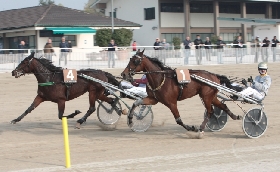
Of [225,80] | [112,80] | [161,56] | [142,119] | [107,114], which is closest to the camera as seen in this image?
[225,80]

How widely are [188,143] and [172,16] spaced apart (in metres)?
34.2

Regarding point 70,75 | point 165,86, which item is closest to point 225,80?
point 165,86

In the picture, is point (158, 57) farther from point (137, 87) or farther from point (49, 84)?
point (49, 84)

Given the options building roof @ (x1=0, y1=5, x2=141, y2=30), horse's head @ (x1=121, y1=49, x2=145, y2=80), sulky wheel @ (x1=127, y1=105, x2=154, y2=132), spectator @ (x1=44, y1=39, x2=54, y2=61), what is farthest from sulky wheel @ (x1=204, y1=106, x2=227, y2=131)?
building roof @ (x1=0, y1=5, x2=141, y2=30)

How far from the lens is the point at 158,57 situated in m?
24.1

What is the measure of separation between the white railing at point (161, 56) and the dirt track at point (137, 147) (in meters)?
6.52

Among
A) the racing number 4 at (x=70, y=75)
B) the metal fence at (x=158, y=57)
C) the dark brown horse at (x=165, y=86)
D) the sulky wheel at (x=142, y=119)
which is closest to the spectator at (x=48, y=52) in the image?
the metal fence at (x=158, y=57)

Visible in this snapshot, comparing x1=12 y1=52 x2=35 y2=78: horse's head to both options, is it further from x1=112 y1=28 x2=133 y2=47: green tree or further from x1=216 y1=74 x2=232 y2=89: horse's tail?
x1=112 y1=28 x2=133 y2=47: green tree

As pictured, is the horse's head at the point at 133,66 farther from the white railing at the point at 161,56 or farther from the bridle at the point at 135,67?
the white railing at the point at 161,56

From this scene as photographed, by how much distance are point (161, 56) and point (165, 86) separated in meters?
13.5

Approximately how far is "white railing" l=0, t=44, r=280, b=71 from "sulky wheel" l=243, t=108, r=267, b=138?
10.2 m

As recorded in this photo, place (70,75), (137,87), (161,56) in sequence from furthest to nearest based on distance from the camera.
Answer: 1. (161,56)
2. (137,87)
3. (70,75)

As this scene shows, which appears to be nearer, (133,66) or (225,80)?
(133,66)

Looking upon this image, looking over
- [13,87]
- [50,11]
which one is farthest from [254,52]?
[50,11]
